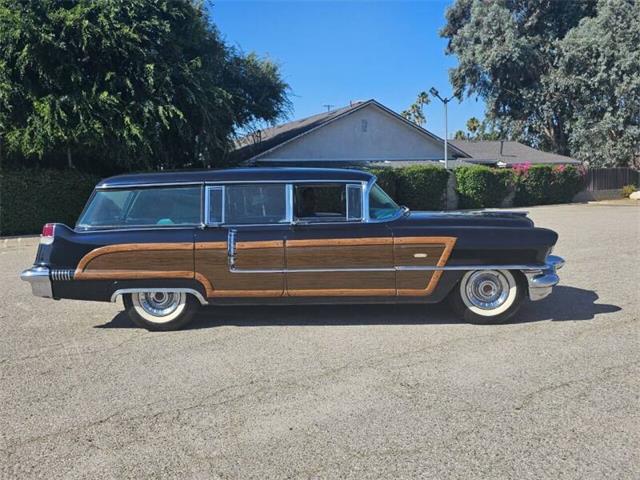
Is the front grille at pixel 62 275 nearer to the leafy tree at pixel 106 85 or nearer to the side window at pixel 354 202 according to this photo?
the side window at pixel 354 202

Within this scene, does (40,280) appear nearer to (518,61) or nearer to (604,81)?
(604,81)

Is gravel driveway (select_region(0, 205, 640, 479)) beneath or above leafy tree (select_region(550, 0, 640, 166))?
beneath

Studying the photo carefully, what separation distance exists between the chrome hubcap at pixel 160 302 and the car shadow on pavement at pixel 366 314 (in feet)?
1.07

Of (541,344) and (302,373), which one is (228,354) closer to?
(302,373)

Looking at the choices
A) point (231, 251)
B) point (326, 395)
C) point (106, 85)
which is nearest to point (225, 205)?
point (231, 251)

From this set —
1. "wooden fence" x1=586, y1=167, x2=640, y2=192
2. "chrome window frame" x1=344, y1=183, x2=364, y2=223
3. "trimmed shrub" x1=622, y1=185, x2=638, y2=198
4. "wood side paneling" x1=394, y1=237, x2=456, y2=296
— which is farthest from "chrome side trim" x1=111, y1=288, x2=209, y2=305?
"trimmed shrub" x1=622, y1=185, x2=638, y2=198

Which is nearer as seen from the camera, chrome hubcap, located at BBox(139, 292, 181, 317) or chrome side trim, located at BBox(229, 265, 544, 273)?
chrome side trim, located at BBox(229, 265, 544, 273)

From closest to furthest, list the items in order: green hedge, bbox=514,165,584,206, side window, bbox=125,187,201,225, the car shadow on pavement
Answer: side window, bbox=125,187,201,225 → the car shadow on pavement → green hedge, bbox=514,165,584,206

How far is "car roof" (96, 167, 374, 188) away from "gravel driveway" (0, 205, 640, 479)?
61.9 inches

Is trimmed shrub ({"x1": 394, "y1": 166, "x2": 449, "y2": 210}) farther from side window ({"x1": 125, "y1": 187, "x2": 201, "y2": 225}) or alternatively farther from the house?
side window ({"x1": 125, "y1": 187, "x2": 201, "y2": 225})

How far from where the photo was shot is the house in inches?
1035

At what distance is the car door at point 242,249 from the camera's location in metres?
5.52

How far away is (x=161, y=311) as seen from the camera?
19.0ft

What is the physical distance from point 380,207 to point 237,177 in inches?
→ 62.1
